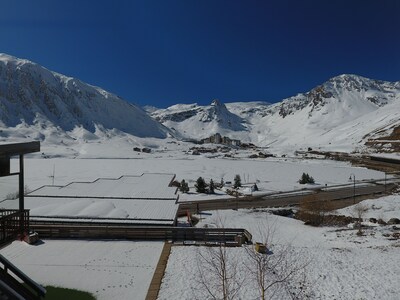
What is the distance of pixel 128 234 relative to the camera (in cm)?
2345

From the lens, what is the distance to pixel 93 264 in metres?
18.8

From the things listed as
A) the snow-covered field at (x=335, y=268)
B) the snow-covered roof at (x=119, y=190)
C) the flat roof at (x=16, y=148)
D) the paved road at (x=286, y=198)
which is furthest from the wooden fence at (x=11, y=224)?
the paved road at (x=286, y=198)

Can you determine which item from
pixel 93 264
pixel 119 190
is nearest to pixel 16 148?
pixel 93 264

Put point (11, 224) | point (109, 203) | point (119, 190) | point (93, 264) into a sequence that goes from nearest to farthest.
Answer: point (11, 224), point (93, 264), point (109, 203), point (119, 190)

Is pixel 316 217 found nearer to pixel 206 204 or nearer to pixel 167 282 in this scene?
pixel 206 204

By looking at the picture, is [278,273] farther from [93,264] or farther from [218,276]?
[93,264]

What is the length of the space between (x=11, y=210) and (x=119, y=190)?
31.3 m

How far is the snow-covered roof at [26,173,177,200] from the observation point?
37.2 m

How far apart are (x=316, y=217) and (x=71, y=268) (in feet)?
83.7

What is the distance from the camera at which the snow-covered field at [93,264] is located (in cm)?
1620

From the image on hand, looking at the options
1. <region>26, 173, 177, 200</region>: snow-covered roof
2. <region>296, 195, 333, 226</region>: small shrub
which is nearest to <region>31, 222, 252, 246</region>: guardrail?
<region>26, 173, 177, 200</region>: snow-covered roof

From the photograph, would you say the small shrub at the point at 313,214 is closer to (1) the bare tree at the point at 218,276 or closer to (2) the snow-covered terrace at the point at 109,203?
(2) the snow-covered terrace at the point at 109,203

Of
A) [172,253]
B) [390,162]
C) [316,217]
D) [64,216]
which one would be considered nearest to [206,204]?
[316,217]

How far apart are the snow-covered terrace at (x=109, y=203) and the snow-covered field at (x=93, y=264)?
16.0 ft
